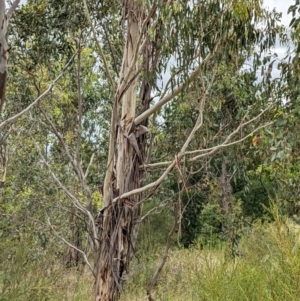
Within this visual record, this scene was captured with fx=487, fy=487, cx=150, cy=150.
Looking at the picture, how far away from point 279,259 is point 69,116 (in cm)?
734

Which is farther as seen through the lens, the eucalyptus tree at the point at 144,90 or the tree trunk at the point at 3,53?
the eucalyptus tree at the point at 144,90

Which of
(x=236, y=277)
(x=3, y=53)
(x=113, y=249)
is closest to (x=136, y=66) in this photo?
(x=113, y=249)

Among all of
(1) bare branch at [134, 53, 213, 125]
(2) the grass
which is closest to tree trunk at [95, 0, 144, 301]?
(1) bare branch at [134, 53, 213, 125]

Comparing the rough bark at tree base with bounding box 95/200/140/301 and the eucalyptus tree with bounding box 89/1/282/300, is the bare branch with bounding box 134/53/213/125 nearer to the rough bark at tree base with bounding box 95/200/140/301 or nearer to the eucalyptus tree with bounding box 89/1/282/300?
the eucalyptus tree with bounding box 89/1/282/300

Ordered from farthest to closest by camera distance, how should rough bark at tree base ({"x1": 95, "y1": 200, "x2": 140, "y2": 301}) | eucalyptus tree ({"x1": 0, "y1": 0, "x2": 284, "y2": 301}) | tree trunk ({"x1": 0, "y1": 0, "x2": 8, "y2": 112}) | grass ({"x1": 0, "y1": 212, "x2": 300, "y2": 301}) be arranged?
rough bark at tree base ({"x1": 95, "y1": 200, "x2": 140, "y2": 301}) < eucalyptus tree ({"x1": 0, "y1": 0, "x2": 284, "y2": 301}) < tree trunk ({"x1": 0, "y1": 0, "x2": 8, "y2": 112}) < grass ({"x1": 0, "y1": 212, "x2": 300, "y2": 301})

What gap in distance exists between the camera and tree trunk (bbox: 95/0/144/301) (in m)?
5.16

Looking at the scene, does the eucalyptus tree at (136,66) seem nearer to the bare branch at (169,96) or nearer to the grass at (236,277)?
the bare branch at (169,96)

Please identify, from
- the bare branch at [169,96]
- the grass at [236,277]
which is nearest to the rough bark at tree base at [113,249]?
the grass at [236,277]

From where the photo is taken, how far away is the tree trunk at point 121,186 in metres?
5.16

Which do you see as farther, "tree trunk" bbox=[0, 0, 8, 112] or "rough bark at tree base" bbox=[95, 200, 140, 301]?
"rough bark at tree base" bbox=[95, 200, 140, 301]

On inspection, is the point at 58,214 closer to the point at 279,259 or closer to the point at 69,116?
the point at 69,116

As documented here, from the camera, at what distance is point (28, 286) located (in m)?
4.35

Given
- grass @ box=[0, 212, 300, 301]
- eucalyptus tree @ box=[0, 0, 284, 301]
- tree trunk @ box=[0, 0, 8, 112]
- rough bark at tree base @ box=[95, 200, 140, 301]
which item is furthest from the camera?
rough bark at tree base @ box=[95, 200, 140, 301]

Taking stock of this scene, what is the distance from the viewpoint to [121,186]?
Answer: 5293 millimetres
